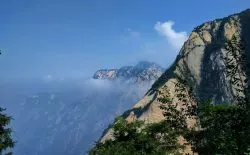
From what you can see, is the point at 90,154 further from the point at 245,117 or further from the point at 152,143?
the point at 245,117

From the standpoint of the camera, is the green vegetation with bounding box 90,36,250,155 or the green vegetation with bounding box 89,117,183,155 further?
the green vegetation with bounding box 89,117,183,155

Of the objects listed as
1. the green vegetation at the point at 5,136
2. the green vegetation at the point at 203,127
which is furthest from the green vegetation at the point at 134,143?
the green vegetation at the point at 5,136

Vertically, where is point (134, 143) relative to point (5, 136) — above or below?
above

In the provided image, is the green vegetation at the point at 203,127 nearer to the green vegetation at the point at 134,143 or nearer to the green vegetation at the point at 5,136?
the green vegetation at the point at 134,143

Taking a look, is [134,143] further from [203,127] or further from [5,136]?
[5,136]

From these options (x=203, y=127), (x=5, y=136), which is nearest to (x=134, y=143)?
(x=203, y=127)

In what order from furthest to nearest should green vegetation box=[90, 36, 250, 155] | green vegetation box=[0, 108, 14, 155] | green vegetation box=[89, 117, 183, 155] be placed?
1. green vegetation box=[89, 117, 183, 155]
2. green vegetation box=[0, 108, 14, 155]
3. green vegetation box=[90, 36, 250, 155]

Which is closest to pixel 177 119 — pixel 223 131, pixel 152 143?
pixel 223 131

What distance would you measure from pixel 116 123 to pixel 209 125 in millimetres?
25705

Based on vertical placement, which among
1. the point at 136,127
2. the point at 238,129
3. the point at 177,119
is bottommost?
the point at 238,129

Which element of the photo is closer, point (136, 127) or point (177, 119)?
point (177, 119)

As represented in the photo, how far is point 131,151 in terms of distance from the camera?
6356 centimetres

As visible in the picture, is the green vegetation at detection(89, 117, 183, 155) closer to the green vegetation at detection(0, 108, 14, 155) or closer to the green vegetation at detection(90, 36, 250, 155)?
the green vegetation at detection(90, 36, 250, 155)

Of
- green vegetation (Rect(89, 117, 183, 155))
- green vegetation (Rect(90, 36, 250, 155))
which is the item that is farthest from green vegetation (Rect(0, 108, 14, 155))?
green vegetation (Rect(89, 117, 183, 155))
